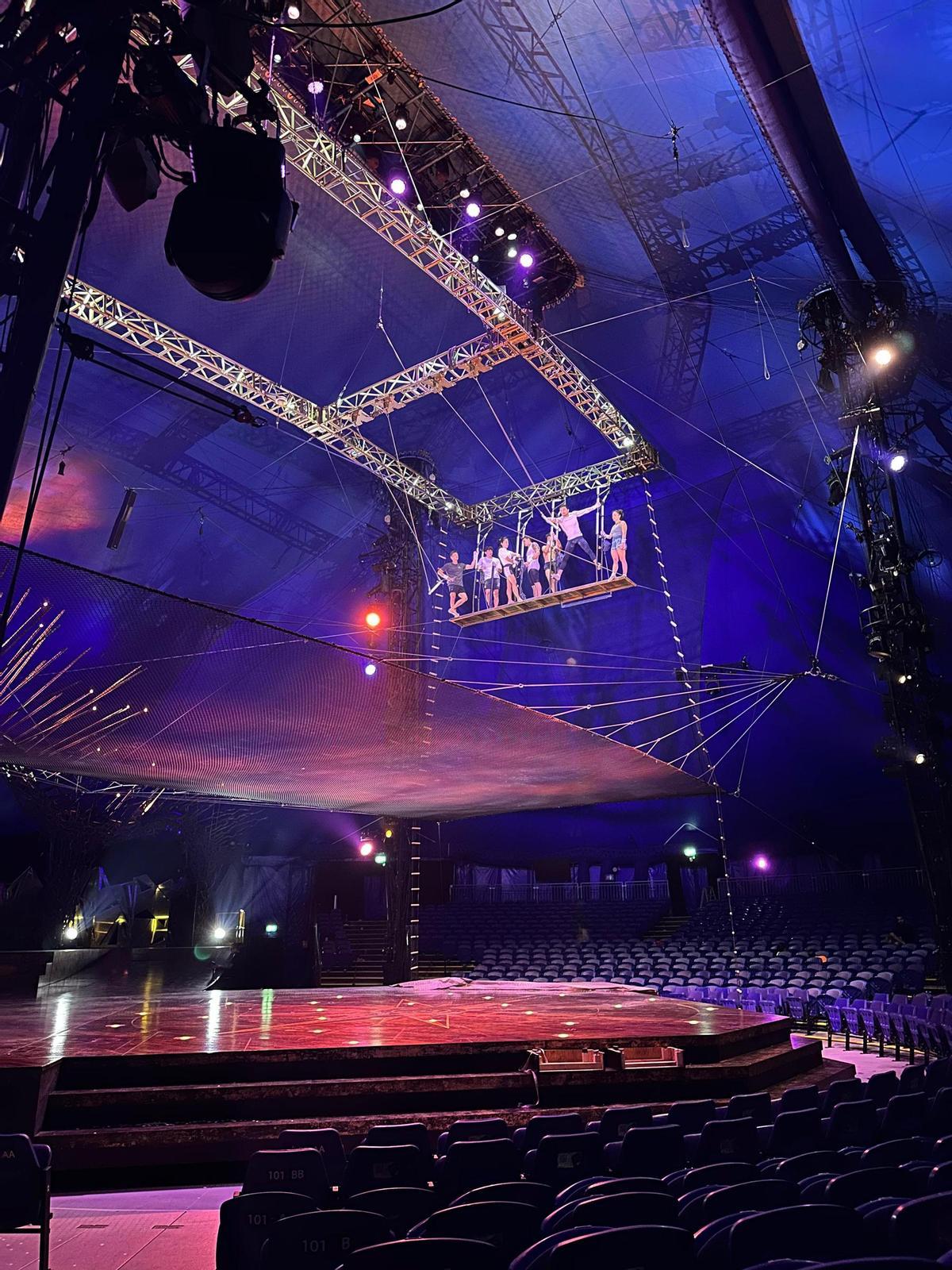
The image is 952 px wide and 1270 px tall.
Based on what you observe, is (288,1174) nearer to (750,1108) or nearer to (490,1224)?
(490,1224)

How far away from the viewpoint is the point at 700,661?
18.8m

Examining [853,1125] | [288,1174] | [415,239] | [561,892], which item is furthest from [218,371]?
[561,892]

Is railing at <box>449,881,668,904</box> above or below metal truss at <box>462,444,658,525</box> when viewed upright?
below

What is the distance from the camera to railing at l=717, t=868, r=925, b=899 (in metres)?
20.5

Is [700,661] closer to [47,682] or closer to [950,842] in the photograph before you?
[950,842]

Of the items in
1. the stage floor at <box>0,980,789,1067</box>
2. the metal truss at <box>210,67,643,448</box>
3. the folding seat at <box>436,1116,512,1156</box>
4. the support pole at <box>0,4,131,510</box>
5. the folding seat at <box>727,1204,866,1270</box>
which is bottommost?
the folding seat at <box>436,1116,512,1156</box>

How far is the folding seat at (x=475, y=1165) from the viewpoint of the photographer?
355 centimetres

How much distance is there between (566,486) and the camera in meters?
15.1

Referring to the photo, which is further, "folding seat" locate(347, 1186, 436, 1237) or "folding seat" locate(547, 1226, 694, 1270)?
"folding seat" locate(347, 1186, 436, 1237)

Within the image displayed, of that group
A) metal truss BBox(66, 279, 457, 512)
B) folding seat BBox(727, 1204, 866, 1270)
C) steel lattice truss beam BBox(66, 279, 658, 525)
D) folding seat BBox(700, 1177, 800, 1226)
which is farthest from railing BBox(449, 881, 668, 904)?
folding seat BBox(727, 1204, 866, 1270)

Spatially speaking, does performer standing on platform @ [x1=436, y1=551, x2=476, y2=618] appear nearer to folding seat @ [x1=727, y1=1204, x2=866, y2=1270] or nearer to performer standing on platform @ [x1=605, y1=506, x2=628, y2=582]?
performer standing on platform @ [x1=605, y1=506, x2=628, y2=582]

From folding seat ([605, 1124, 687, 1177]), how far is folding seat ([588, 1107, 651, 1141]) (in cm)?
53

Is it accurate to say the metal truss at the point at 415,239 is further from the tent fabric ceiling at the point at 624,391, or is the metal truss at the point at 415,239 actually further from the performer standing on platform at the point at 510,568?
the performer standing on platform at the point at 510,568

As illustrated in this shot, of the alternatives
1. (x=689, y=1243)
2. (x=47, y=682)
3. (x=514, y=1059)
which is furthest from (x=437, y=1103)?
(x=47, y=682)
